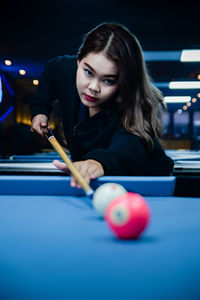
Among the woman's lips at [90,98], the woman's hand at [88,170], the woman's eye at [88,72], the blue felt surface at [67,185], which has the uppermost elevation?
the woman's eye at [88,72]

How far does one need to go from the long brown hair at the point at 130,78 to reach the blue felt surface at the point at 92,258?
83 centimetres

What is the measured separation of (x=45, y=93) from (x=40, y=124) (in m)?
Answer: 0.29

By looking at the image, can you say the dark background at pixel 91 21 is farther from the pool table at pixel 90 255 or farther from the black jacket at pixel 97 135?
the pool table at pixel 90 255

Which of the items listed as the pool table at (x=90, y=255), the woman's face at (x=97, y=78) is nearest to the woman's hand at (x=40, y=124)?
the woman's face at (x=97, y=78)

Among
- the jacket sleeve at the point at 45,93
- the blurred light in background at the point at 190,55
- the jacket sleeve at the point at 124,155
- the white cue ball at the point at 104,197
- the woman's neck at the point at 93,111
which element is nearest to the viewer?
the white cue ball at the point at 104,197

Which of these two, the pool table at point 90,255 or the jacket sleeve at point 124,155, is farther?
the jacket sleeve at point 124,155

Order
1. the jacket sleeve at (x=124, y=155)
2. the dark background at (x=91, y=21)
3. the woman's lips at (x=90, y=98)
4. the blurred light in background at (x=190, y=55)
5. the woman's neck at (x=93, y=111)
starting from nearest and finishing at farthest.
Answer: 1. the jacket sleeve at (x=124, y=155)
2. the woman's lips at (x=90, y=98)
3. the woman's neck at (x=93, y=111)
4. the dark background at (x=91, y=21)
5. the blurred light in background at (x=190, y=55)

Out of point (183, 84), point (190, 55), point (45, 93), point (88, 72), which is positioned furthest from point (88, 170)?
point (183, 84)

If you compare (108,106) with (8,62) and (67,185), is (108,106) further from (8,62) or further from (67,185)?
(8,62)

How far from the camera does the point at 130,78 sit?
157 centimetres

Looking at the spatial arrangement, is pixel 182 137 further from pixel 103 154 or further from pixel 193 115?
pixel 103 154

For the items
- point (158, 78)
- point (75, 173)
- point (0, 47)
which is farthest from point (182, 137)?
point (75, 173)

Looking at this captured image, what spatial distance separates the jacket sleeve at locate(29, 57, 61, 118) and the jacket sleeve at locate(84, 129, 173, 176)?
2.15ft

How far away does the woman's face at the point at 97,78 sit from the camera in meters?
1.45
